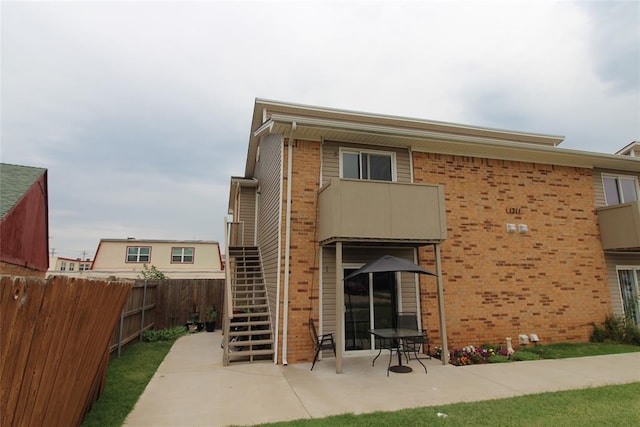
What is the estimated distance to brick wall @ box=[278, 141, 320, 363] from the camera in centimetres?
824

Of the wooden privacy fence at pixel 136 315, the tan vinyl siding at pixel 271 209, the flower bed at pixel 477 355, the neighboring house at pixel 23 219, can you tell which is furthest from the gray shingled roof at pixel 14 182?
the flower bed at pixel 477 355

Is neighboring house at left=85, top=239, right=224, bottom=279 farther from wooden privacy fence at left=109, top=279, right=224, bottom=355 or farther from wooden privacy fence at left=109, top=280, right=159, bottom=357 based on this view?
wooden privacy fence at left=109, top=280, right=159, bottom=357

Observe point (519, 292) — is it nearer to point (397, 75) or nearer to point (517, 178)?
point (517, 178)

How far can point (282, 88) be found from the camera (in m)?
19.9

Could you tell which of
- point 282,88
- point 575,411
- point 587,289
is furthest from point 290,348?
point 282,88

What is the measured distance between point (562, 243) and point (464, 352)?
5.01m

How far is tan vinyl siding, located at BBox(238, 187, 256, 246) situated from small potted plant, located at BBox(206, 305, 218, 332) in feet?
9.23

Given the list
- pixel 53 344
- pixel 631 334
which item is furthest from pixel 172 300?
pixel 631 334

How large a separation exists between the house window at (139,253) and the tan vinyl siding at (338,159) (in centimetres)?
2479

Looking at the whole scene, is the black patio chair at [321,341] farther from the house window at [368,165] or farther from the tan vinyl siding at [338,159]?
the house window at [368,165]

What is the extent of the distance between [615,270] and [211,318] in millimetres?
13739

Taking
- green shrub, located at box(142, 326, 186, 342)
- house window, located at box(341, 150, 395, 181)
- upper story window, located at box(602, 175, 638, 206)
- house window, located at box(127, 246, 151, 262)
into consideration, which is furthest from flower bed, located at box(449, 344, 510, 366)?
house window, located at box(127, 246, 151, 262)

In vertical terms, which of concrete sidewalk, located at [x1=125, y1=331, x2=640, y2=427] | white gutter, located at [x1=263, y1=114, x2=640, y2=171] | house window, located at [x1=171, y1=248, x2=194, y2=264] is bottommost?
concrete sidewalk, located at [x1=125, y1=331, x2=640, y2=427]

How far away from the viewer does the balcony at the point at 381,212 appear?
7.89 m
